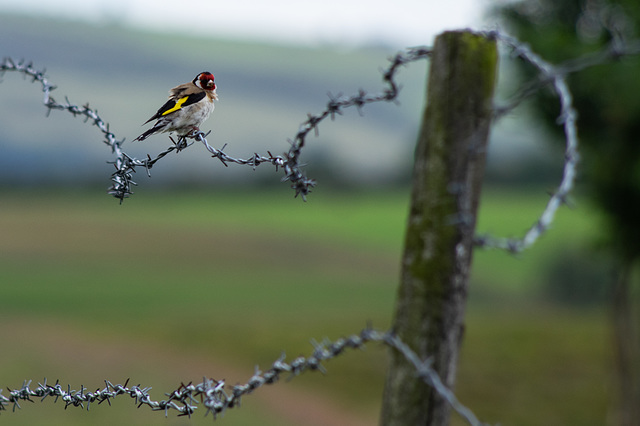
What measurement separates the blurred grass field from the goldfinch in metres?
1.37

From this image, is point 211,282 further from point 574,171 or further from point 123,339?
point 574,171

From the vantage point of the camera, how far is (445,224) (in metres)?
2.49

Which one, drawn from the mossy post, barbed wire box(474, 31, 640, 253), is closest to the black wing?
the mossy post

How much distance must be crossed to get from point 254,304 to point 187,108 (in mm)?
33831

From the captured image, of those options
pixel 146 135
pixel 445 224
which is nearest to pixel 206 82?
pixel 146 135

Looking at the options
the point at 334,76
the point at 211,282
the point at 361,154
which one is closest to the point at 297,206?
the point at 361,154

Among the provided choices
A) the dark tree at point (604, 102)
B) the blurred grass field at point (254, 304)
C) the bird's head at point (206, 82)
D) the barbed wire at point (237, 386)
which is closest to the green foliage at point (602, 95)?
the dark tree at point (604, 102)

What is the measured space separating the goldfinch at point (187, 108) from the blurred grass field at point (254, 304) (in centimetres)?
137

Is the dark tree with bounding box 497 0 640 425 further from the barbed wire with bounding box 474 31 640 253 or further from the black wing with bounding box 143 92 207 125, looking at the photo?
the black wing with bounding box 143 92 207 125

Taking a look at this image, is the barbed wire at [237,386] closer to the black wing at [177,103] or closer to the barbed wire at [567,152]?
the barbed wire at [567,152]

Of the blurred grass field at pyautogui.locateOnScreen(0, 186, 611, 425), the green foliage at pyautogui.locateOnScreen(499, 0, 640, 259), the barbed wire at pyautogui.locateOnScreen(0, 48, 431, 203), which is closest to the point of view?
the barbed wire at pyautogui.locateOnScreen(0, 48, 431, 203)

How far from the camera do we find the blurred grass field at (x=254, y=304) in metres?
19.1

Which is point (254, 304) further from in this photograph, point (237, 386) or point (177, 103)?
point (237, 386)

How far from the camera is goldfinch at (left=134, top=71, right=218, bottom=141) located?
3.03 meters
